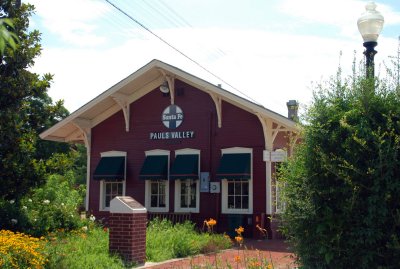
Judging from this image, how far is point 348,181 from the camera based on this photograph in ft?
18.0

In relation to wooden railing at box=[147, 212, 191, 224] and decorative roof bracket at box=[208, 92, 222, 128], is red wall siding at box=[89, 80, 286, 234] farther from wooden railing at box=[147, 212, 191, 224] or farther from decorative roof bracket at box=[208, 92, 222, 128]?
wooden railing at box=[147, 212, 191, 224]

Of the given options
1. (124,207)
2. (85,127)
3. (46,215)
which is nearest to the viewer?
(124,207)

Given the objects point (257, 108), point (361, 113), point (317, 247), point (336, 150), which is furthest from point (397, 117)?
point (257, 108)

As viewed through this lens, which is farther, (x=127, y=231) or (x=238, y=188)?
(x=238, y=188)

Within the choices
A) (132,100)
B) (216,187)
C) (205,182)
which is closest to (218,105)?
(205,182)

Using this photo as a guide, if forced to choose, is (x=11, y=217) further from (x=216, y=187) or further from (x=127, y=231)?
(x=216, y=187)

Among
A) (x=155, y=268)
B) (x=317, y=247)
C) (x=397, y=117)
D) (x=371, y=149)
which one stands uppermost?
(x=397, y=117)

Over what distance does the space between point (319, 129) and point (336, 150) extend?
312 millimetres

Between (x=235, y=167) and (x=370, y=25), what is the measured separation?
32.8 feet

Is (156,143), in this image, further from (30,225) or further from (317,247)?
(317,247)

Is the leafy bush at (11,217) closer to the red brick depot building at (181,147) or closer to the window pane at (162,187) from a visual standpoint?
the red brick depot building at (181,147)

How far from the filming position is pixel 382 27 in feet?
24.6

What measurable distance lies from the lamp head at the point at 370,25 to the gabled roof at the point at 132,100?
27.8 feet

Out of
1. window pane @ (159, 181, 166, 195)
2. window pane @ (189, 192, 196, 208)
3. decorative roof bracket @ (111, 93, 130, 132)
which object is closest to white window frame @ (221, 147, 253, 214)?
window pane @ (189, 192, 196, 208)
